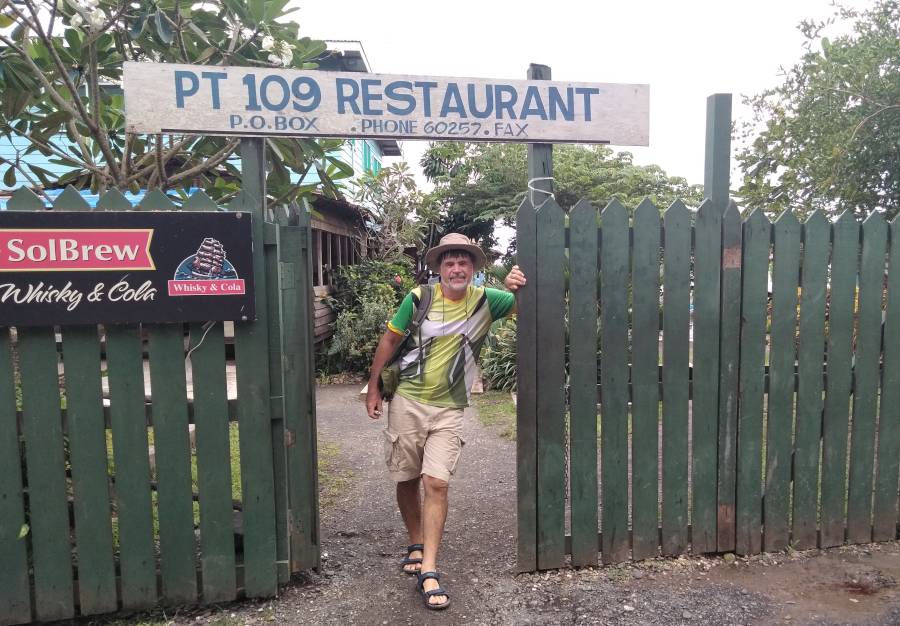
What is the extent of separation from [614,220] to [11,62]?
149 inches

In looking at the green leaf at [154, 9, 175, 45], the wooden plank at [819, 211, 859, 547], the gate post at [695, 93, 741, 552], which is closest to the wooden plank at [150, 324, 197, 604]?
the green leaf at [154, 9, 175, 45]

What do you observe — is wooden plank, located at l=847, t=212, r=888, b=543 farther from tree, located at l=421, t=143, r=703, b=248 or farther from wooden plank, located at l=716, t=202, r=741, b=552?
tree, located at l=421, t=143, r=703, b=248

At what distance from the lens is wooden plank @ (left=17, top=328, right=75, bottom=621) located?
2.86 m

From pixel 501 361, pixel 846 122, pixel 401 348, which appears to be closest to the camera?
pixel 401 348

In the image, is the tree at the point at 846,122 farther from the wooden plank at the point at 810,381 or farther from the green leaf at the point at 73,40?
the green leaf at the point at 73,40

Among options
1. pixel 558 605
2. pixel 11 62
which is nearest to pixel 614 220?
pixel 558 605

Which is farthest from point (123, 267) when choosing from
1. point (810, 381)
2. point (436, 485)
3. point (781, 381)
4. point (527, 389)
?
point (810, 381)

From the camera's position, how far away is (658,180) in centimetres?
2298

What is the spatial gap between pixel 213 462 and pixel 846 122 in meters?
7.81

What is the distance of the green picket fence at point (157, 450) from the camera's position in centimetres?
289

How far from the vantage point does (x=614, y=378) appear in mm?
3439

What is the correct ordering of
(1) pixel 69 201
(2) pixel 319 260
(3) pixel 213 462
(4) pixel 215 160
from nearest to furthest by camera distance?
(1) pixel 69 201
(3) pixel 213 462
(4) pixel 215 160
(2) pixel 319 260

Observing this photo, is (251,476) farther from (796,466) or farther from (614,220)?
(796,466)

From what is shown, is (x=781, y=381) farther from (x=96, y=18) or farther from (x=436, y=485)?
(x=96, y=18)
